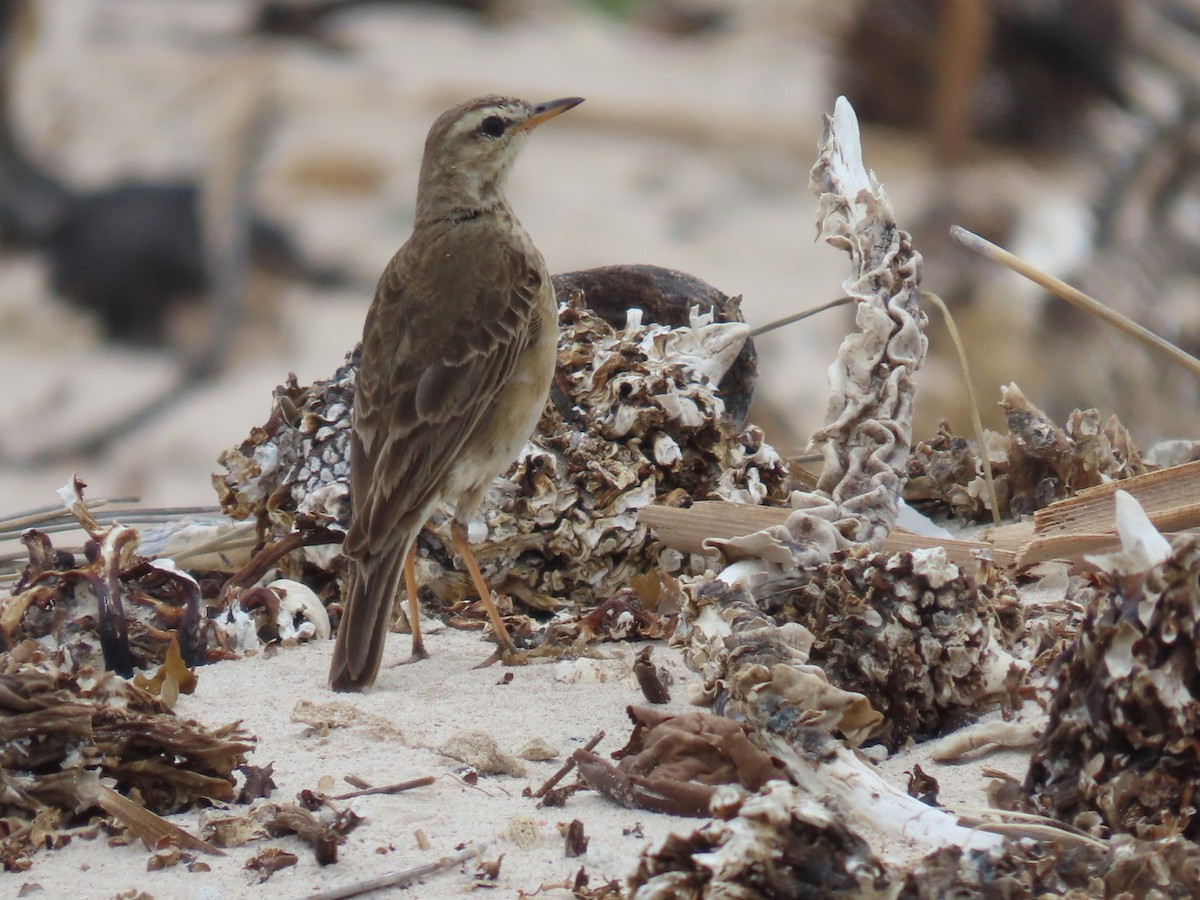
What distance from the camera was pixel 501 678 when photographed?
436 centimetres

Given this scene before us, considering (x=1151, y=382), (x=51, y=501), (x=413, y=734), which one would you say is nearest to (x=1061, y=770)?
(x=413, y=734)

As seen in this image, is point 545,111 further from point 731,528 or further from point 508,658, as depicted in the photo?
point 508,658

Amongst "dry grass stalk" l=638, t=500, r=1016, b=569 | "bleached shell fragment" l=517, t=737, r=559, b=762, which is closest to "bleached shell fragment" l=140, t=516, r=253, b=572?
"dry grass stalk" l=638, t=500, r=1016, b=569

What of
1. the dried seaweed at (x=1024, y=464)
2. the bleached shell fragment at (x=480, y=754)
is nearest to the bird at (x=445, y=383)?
the bleached shell fragment at (x=480, y=754)

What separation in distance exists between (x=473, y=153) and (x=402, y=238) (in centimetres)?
709

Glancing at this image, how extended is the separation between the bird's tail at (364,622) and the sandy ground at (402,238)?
7 cm

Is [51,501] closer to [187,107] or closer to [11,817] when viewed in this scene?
[187,107]

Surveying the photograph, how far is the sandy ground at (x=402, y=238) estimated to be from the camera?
Result: 11.3ft

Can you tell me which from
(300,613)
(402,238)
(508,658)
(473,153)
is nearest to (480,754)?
(508,658)

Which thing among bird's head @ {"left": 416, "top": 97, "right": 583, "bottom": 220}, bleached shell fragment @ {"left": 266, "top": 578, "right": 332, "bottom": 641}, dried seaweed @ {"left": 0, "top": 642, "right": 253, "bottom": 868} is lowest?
bleached shell fragment @ {"left": 266, "top": 578, "right": 332, "bottom": 641}

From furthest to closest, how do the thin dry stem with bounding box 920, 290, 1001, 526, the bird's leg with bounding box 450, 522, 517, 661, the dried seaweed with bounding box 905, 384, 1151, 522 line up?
the dried seaweed with bounding box 905, 384, 1151, 522 < the thin dry stem with bounding box 920, 290, 1001, 526 < the bird's leg with bounding box 450, 522, 517, 661

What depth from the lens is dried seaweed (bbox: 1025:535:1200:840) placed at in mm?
3039

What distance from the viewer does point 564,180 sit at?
13398 mm

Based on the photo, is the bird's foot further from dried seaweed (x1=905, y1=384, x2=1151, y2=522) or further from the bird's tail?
dried seaweed (x1=905, y1=384, x2=1151, y2=522)
